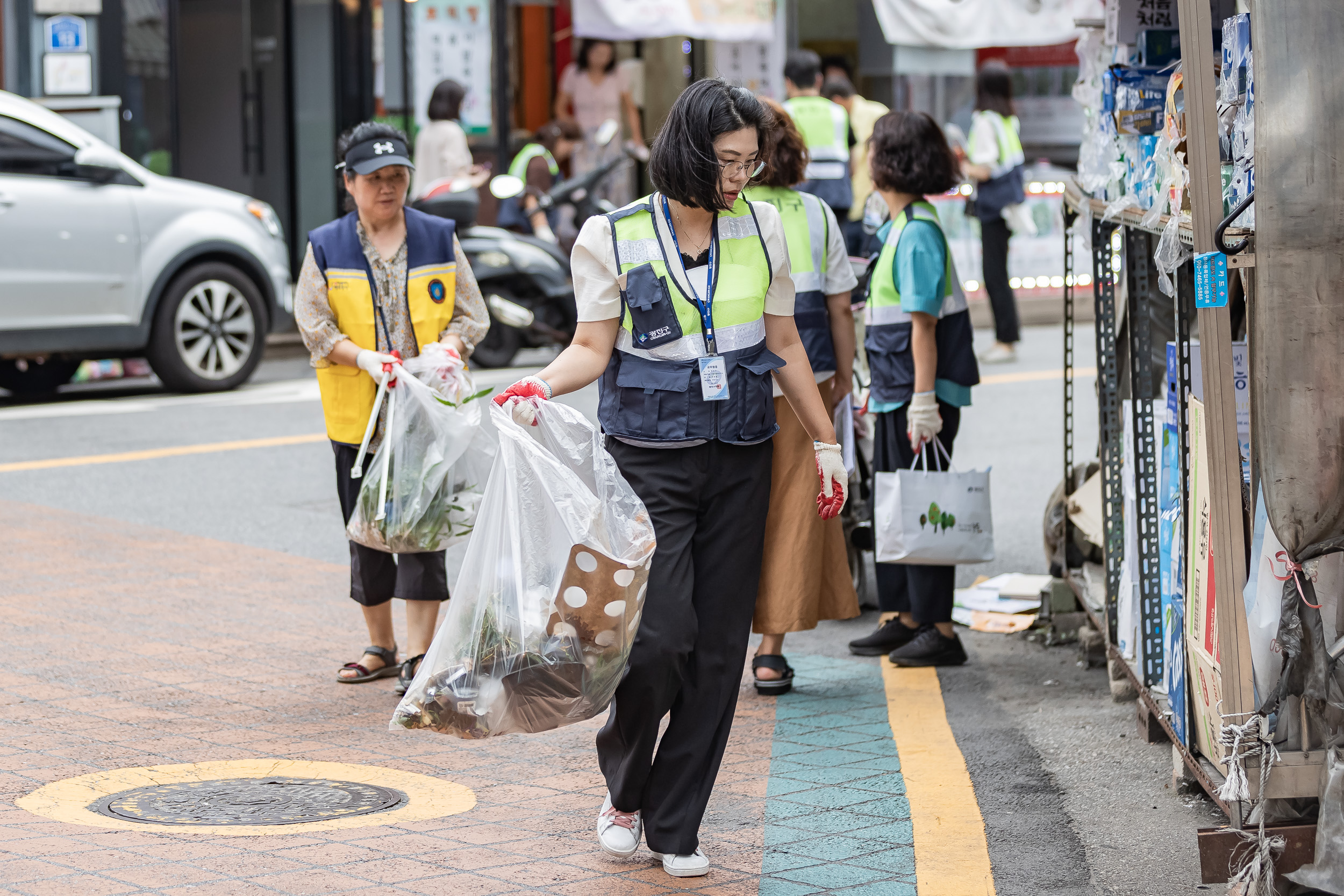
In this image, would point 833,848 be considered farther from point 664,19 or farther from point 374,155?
point 664,19

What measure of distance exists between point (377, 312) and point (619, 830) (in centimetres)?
215

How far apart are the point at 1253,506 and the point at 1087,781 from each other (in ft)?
4.04

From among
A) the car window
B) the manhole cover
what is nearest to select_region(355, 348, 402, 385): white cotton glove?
the manhole cover

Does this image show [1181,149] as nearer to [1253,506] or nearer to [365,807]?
[1253,506]

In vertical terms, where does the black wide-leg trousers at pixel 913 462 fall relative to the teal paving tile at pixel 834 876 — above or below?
above

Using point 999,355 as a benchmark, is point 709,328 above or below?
above

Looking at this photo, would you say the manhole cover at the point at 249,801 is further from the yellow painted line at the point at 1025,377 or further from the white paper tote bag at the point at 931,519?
the yellow painted line at the point at 1025,377

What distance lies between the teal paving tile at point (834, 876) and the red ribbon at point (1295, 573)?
1.12m

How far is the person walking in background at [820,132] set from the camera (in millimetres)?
12312

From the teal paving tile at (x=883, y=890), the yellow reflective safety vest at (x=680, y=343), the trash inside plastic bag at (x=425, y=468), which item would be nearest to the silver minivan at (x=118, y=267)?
the trash inside plastic bag at (x=425, y=468)

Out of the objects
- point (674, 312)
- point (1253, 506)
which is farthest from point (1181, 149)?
point (674, 312)

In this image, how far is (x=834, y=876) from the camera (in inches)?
158

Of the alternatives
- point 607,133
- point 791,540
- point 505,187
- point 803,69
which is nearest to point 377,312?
point 791,540

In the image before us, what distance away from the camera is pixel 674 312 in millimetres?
3900
